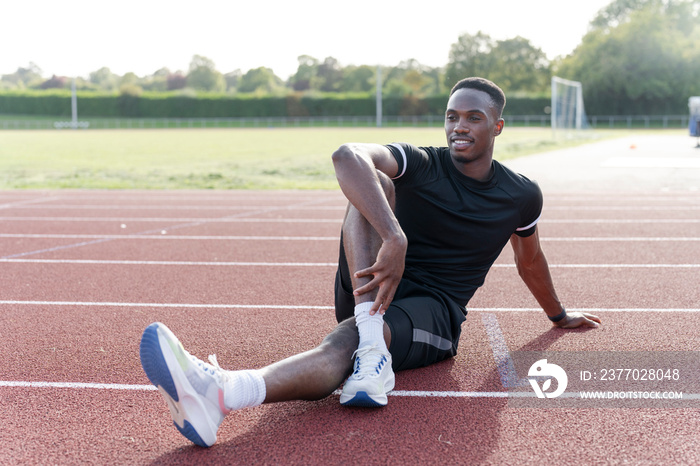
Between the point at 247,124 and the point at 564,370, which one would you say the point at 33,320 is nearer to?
the point at 564,370

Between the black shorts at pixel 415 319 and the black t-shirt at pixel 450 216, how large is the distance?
7cm

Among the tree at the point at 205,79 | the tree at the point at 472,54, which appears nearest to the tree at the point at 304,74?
the tree at the point at 205,79

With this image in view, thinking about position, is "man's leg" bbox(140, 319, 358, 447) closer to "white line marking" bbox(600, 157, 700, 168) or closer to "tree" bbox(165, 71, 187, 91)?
"white line marking" bbox(600, 157, 700, 168)

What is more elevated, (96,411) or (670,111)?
(670,111)

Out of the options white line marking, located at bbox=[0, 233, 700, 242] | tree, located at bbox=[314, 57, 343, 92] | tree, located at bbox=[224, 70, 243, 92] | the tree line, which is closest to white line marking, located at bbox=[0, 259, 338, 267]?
white line marking, located at bbox=[0, 233, 700, 242]

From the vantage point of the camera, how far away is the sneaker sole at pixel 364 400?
2805mm

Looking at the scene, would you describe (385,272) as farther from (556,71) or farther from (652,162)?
(556,71)

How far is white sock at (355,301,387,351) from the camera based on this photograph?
2.83m

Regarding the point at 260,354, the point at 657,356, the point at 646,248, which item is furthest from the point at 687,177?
the point at 260,354

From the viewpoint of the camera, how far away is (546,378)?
336cm

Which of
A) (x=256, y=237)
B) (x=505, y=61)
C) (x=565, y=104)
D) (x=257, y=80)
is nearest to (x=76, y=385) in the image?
(x=256, y=237)

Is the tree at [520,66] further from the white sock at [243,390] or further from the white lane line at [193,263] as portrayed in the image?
the white sock at [243,390]

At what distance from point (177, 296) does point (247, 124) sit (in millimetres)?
57482

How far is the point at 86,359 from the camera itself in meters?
3.69
